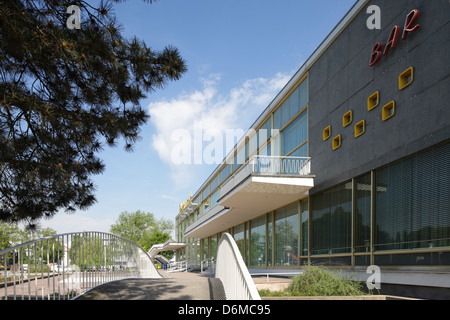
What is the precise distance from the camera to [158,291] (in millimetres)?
8180

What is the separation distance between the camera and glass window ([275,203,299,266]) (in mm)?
18375

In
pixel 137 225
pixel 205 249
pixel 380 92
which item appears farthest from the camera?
pixel 137 225

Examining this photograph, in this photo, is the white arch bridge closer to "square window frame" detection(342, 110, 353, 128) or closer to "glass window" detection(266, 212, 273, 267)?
"square window frame" detection(342, 110, 353, 128)

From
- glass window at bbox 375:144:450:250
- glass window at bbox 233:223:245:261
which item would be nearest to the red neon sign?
glass window at bbox 375:144:450:250

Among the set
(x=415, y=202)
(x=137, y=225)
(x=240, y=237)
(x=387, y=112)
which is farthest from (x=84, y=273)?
(x=137, y=225)

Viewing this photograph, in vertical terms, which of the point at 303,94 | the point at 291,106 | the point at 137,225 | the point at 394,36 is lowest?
the point at 137,225

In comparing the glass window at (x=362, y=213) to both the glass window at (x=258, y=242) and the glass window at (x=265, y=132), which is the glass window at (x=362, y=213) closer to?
the glass window at (x=265, y=132)

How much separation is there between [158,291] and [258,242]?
1691 cm

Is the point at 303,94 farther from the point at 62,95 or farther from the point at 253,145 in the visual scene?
the point at 62,95

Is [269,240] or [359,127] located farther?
[269,240]

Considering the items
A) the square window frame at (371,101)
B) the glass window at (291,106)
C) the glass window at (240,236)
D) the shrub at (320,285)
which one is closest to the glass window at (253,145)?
the glass window at (291,106)

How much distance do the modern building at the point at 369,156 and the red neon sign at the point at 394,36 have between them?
31 mm
